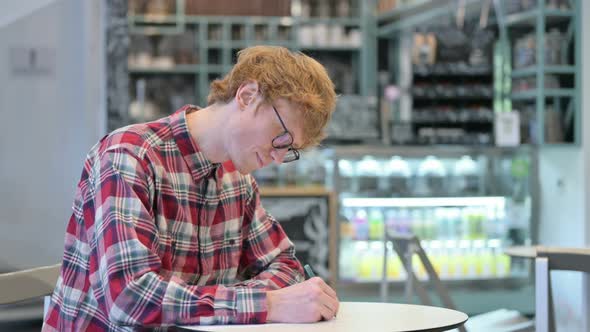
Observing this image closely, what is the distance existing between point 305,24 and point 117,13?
5.97 meters

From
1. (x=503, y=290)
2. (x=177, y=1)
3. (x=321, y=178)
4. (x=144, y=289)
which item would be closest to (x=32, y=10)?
(x=144, y=289)

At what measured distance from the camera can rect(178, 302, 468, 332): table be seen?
1.73m

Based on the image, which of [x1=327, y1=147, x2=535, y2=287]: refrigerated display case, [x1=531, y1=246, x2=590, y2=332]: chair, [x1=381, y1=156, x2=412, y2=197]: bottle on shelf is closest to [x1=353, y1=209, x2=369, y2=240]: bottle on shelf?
[x1=327, y1=147, x2=535, y2=287]: refrigerated display case

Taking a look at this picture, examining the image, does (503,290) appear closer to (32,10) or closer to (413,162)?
(413,162)

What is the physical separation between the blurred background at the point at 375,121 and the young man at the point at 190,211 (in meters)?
1.68

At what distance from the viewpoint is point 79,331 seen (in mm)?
1916

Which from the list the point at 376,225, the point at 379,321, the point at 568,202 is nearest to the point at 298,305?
the point at 379,321

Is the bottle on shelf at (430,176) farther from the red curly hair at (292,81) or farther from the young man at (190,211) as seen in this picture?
the red curly hair at (292,81)

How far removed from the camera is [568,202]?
704 centimetres

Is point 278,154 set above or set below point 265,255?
above

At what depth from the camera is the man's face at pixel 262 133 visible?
1.90 m

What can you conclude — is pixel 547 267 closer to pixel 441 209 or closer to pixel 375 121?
pixel 441 209

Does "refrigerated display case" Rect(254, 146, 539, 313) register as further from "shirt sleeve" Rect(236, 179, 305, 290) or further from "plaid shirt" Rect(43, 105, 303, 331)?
"plaid shirt" Rect(43, 105, 303, 331)

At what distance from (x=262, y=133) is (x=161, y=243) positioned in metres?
0.34
